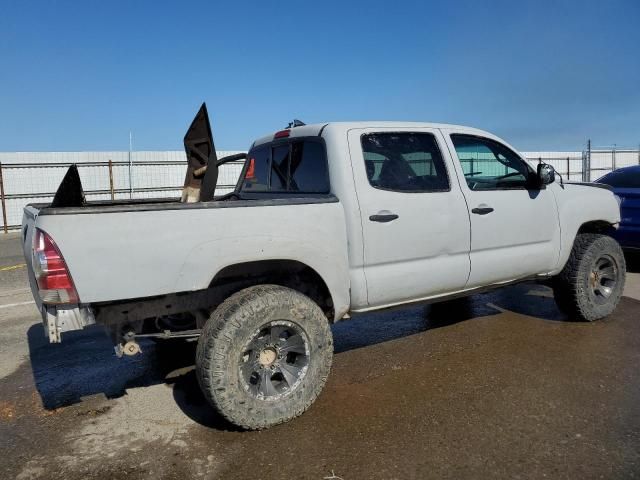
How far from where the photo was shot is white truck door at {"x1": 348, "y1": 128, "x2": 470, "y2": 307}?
11.9 feet

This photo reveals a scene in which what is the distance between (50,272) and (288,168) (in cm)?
207

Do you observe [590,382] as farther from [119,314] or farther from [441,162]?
[119,314]

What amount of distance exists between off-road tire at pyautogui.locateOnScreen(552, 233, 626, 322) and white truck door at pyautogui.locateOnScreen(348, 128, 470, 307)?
4.92 ft

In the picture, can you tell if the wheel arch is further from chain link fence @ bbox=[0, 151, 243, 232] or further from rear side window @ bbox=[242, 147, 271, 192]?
chain link fence @ bbox=[0, 151, 243, 232]

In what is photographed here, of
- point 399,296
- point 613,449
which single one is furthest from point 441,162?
point 613,449

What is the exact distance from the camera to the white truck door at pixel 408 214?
3627mm

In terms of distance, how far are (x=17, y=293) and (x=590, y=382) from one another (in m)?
7.10

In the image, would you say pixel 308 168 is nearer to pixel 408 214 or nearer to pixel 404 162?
pixel 404 162

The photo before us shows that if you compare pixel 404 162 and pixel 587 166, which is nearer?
pixel 404 162

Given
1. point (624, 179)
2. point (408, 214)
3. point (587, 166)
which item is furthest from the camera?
point (587, 166)

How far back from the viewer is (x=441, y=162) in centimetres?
413

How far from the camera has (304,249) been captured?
10.8ft

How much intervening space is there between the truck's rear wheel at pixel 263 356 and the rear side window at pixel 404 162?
1.14 metres

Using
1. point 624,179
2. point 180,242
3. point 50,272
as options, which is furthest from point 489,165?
point 624,179
